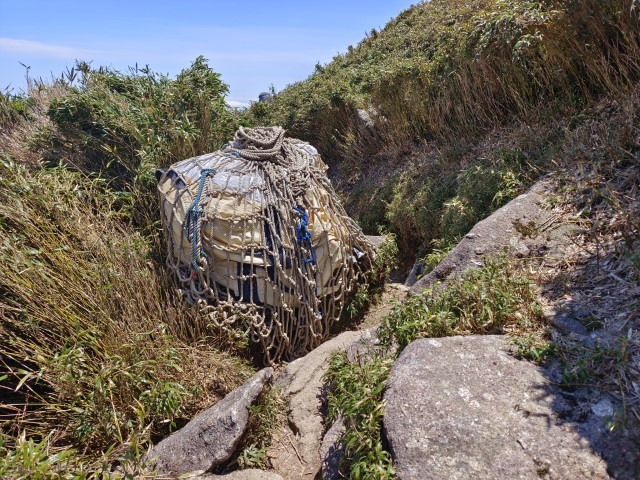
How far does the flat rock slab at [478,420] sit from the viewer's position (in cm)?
193

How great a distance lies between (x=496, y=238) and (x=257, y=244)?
1.62 m

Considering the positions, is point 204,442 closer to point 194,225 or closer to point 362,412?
point 362,412

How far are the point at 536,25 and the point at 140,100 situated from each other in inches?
145

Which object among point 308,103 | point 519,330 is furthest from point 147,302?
point 308,103

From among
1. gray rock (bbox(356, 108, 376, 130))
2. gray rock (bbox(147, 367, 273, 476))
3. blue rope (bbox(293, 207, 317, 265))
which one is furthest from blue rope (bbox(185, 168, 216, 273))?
gray rock (bbox(356, 108, 376, 130))

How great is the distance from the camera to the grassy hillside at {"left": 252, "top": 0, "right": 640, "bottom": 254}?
163 inches

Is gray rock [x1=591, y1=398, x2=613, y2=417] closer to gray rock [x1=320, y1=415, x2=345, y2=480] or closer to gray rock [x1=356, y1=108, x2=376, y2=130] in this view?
gray rock [x1=320, y1=415, x2=345, y2=480]

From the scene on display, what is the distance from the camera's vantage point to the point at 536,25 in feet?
14.1

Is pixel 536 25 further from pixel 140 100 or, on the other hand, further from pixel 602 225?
pixel 140 100

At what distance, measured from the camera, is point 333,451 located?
8.17 ft

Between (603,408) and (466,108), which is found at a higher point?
(466,108)

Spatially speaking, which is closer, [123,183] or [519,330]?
[519,330]

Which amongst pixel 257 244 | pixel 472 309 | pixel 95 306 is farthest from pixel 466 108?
pixel 95 306

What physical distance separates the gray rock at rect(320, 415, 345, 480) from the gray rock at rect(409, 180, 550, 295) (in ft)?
3.85
